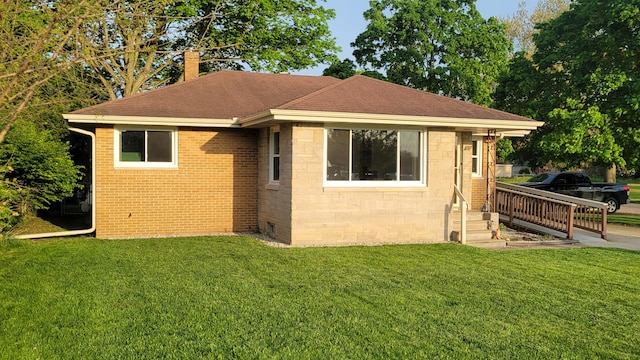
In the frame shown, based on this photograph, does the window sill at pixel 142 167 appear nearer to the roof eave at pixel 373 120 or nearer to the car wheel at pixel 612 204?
the roof eave at pixel 373 120

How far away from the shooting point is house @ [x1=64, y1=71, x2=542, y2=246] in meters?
11.4

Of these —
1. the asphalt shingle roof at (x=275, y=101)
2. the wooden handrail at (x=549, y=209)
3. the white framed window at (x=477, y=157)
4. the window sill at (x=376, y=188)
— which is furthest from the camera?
the white framed window at (x=477, y=157)

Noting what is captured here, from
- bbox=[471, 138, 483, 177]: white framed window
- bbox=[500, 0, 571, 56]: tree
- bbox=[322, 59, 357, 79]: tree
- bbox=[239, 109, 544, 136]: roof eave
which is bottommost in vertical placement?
bbox=[471, 138, 483, 177]: white framed window

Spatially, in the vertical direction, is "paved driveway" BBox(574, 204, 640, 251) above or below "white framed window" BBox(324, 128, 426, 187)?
below

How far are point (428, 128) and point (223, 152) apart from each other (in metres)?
5.34

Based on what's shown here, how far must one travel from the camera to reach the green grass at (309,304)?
16.4 ft

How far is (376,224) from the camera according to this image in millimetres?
11922

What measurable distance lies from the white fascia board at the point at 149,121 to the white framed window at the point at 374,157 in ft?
9.69

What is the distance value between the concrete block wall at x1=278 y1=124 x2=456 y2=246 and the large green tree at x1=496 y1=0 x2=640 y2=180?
796 cm

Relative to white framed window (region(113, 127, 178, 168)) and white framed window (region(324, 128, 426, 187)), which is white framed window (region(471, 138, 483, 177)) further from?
white framed window (region(113, 127, 178, 168))

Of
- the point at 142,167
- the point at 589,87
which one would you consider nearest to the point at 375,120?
the point at 142,167

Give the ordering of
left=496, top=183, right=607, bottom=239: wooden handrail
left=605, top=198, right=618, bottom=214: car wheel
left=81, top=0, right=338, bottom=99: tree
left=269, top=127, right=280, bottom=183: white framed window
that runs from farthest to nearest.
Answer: left=81, top=0, right=338, bottom=99: tree, left=605, top=198, right=618, bottom=214: car wheel, left=496, top=183, right=607, bottom=239: wooden handrail, left=269, top=127, right=280, bottom=183: white framed window

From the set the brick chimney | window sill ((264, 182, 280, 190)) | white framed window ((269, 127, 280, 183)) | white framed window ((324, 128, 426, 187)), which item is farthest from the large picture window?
the brick chimney

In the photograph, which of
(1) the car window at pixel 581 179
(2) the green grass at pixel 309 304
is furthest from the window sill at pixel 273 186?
(1) the car window at pixel 581 179
